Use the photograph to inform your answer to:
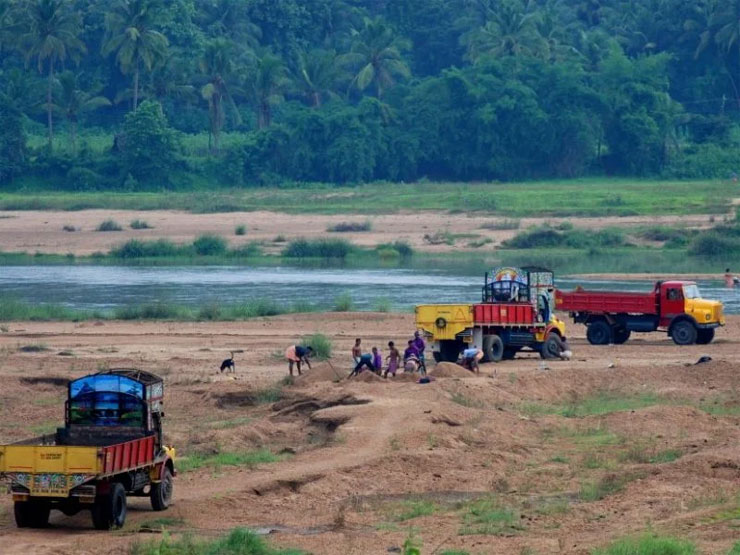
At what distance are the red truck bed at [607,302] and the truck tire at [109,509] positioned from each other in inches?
796

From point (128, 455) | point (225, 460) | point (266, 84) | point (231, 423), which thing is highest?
point (266, 84)

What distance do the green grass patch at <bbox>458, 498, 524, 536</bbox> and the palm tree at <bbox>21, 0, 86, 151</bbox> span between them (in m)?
73.9

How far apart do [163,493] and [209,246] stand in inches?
Answer: 1957

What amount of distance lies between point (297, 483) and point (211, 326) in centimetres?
2064

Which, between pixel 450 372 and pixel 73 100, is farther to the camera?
pixel 73 100

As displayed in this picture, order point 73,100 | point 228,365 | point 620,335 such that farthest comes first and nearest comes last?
point 73,100, point 620,335, point 228,365

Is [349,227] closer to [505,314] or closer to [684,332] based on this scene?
[684,332]

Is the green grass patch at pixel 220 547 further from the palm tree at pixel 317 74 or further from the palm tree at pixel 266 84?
the palm tree at pixel 317 74

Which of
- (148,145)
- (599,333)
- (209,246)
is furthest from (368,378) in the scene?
(148,145)

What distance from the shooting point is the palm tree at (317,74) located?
95.9 metres

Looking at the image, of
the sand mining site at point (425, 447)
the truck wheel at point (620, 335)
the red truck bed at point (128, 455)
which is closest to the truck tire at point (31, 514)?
the sand mining site at point (425, 447)

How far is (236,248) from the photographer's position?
220 feet

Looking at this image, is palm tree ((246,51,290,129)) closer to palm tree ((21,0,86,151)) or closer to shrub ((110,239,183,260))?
palm tree ((21,0,86,151))

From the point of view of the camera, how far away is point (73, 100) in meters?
89.8
